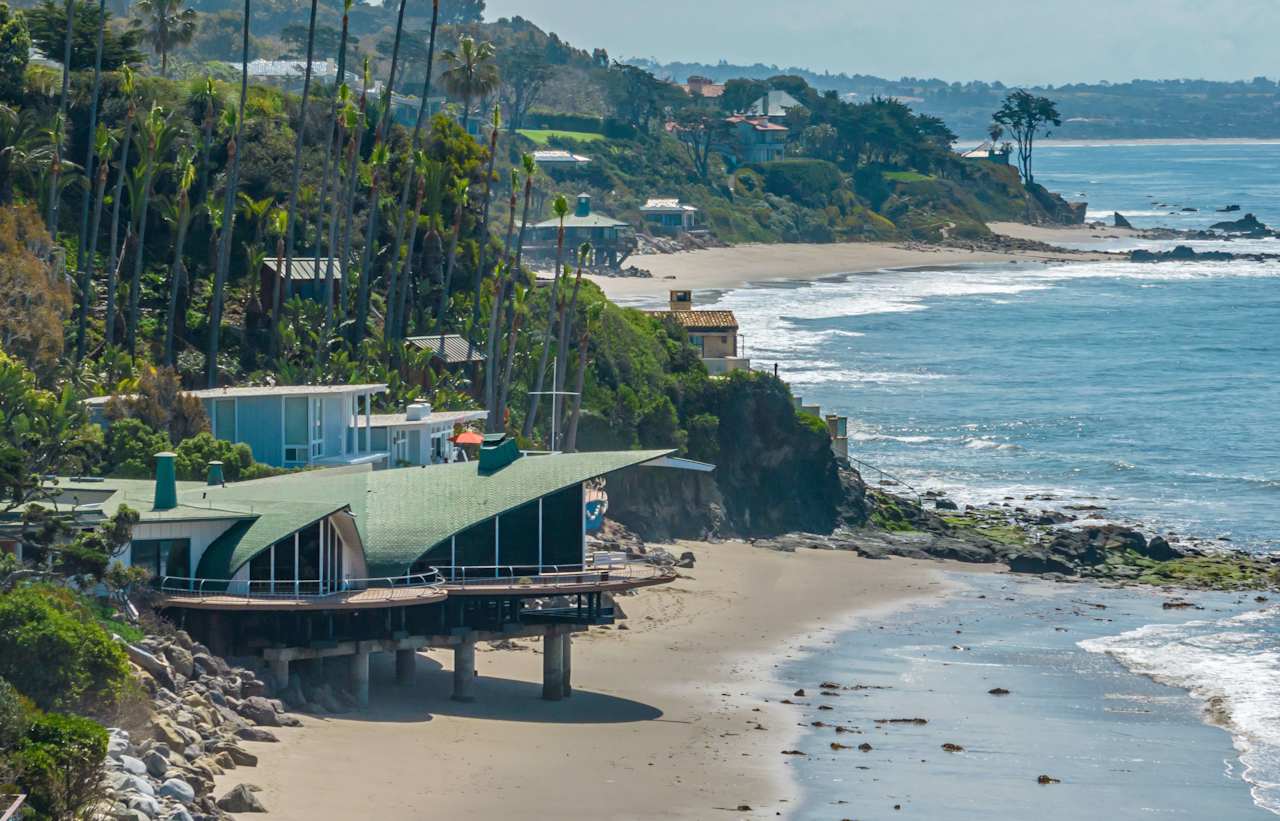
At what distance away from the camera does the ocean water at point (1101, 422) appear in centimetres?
4547

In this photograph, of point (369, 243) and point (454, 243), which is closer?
point (369, 243)

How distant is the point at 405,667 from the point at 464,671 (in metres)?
1.57

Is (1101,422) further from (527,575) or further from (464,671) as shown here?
(464,671)

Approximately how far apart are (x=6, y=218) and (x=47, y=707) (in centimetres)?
2847

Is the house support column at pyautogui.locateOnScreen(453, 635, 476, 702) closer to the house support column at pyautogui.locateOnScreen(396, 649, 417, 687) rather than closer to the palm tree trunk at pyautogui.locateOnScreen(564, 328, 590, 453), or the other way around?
the house support column at pyautogui.locateOnScreen(396, 649, 417, 687)

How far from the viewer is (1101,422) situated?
98.3 m

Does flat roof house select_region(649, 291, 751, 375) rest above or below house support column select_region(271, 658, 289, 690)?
above

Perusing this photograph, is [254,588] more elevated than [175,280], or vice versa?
[175,280]

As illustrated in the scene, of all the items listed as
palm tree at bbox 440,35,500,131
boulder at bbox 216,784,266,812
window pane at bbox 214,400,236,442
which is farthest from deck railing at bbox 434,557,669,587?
palm tree at bbox 440,35,500,131

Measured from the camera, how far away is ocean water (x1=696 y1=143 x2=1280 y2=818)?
45469 mm

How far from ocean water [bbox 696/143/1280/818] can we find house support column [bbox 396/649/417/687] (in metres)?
8.88

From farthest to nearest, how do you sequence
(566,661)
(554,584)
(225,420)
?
(225,420)
(566,661)
(554,584)

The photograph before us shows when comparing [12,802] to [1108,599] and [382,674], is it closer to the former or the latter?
[382,674]

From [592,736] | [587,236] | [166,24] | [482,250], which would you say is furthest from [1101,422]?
[587,236]
